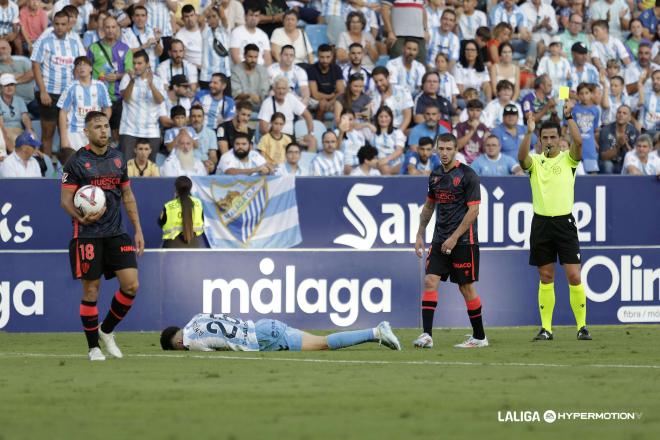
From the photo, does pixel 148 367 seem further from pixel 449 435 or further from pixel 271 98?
pixel 271 98

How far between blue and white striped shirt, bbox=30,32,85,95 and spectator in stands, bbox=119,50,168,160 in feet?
2.80

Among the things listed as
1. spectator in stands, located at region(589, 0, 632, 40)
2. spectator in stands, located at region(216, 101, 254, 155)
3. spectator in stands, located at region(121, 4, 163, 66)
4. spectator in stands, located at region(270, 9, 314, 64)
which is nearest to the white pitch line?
spectator in stands, located at region(216, 101, 254, 155)

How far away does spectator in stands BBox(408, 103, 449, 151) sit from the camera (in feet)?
67.6

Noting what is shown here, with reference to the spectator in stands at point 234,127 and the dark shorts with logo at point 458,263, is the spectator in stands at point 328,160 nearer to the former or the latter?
the spectator in stands at point 234,127

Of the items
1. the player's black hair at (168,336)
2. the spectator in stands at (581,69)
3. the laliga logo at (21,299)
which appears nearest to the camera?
the player's black hair at (168,336)

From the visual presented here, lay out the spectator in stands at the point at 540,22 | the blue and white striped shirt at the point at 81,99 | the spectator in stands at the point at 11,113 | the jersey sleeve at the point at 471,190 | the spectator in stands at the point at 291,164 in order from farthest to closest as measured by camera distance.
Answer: the spectator in stands at the point at 540,22, the spectator in stands at the point at 291,164, the blue and white striped shirt at the point at 81,99, the spectator in stands at the point at 11,113, the jersey sleeve at the point at 471,190

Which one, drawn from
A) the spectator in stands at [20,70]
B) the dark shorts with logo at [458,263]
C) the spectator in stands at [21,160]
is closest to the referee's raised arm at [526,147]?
the dark shorts with logo at [458,263]

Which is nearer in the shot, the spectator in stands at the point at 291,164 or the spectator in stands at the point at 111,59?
the spectator in stands at the point at 291,164

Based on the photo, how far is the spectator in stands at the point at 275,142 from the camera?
19.8 metres

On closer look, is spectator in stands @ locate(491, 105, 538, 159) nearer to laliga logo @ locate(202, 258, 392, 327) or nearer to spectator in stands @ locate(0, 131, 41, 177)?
laliga logo @ locate(202, 258, 392, 327)

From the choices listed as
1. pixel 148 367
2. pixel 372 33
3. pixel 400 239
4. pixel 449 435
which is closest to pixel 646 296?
pixel 400 239

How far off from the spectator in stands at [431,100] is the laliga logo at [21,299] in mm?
7145

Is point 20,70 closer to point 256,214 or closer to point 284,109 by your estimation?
point 284,109

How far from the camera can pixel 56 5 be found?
20.4 meters
